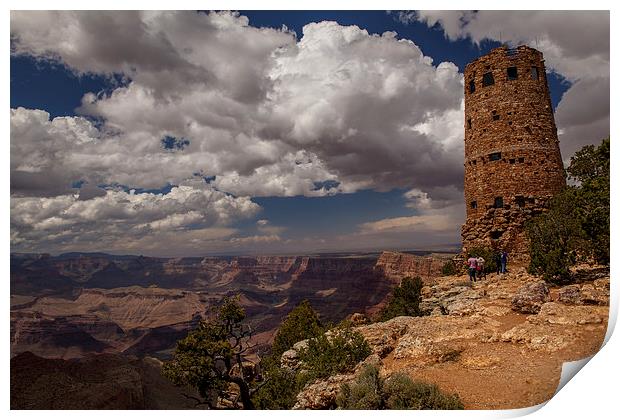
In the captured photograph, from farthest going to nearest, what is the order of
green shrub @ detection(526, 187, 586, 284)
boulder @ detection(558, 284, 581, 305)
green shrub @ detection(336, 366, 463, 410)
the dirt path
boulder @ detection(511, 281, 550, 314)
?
green shrub @ detection(526, 187, 586, 284), boulder @ detection(511, 281, 550, 314), boulder @ detection(558, 284, 581, 305), the dirt path, green shrub @ detection(336, 366, 463, 410)

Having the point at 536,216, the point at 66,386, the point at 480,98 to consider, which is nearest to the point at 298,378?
the point at 66,386

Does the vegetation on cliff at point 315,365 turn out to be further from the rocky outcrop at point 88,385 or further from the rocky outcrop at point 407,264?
the rocky outcrop at point 407,264

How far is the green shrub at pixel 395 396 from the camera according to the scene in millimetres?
10182

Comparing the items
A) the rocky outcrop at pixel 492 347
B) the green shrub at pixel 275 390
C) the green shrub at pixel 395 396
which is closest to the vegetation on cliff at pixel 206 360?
the green shrub at pixel 275 390

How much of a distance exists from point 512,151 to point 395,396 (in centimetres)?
2504

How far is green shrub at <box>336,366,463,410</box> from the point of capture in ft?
33.4

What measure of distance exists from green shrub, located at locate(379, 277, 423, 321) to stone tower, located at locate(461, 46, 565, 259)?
6184mm

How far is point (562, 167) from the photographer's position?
98.2 feet

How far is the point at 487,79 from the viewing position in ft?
99.1

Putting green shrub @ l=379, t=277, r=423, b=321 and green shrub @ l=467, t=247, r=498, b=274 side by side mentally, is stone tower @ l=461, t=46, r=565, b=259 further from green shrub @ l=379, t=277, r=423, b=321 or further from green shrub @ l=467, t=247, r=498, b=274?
green shrub @ l=379, t=277, r=423, b=321

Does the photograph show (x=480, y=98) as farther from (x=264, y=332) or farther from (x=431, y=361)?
(x=264, y=332)

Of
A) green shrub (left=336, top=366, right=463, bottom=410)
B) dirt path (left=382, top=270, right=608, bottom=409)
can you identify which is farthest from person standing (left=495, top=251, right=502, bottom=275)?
green shrub (left=336, top=366, right=463, bottom=410)

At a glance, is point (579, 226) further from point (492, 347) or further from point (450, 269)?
point (450, 269)

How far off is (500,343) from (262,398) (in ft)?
36.8
